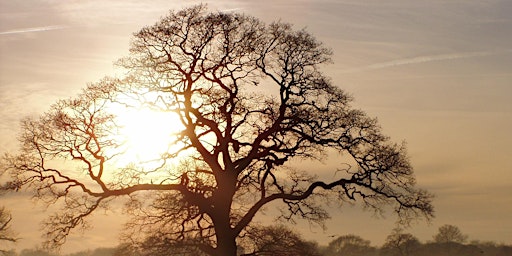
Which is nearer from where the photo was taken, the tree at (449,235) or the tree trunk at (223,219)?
the tree trunk at (223,219)

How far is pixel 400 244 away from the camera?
8550cm

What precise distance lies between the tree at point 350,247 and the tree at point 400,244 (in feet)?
11.0

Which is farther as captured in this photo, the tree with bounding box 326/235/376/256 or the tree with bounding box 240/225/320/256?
the tree with bounding box 326/235/376/256

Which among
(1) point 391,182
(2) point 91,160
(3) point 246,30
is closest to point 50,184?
(2) point 91,160

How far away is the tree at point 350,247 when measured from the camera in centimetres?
8850

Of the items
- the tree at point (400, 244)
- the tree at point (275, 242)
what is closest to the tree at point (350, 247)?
the tree at point (400, 244)

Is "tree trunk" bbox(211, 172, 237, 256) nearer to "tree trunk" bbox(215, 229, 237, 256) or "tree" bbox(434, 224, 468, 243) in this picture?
"tree trunk" bbox(215, 229, 237, 256)

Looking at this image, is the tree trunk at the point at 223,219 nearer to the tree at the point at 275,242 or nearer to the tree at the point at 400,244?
the tree at the point at 275,242

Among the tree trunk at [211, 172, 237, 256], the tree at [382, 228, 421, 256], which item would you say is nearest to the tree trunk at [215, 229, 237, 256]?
the tree trunk at [211, 172, 237, 256]

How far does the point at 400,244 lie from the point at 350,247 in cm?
622

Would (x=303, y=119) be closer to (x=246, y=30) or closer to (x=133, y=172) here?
(x=246, y=30)

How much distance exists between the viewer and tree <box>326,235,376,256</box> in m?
88.5

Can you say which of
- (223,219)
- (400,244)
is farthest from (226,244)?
(400,244)

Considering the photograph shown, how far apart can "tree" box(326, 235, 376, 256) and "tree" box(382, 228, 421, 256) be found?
336cm
